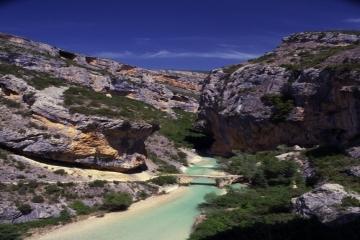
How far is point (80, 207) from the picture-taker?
1264 inches

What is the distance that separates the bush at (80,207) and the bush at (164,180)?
29.5 ft

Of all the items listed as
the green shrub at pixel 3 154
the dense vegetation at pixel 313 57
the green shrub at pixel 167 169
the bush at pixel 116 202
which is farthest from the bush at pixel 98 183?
the dense vegetation at pixel 313 57

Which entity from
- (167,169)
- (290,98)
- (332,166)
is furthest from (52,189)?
(290,98)

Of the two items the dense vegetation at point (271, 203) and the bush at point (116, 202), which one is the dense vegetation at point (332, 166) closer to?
the dense vegetation at point (271, 203)

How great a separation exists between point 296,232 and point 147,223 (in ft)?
33.3

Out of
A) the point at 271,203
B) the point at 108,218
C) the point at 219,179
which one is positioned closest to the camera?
the point at 108,218

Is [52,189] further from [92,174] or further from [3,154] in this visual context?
[92,174]

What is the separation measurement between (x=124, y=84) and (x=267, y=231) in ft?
232

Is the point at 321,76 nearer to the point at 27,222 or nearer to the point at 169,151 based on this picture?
the point at 169,151

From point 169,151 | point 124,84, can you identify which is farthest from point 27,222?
point 124,84

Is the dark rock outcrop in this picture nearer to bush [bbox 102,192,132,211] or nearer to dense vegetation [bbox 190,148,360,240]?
dense vegetation [bbox 190,148,360,240]

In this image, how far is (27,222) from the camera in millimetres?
28641

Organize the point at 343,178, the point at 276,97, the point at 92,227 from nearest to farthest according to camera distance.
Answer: the point at 92,227
the point at 343,178
the point at 276,97

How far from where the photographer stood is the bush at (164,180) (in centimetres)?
4055
